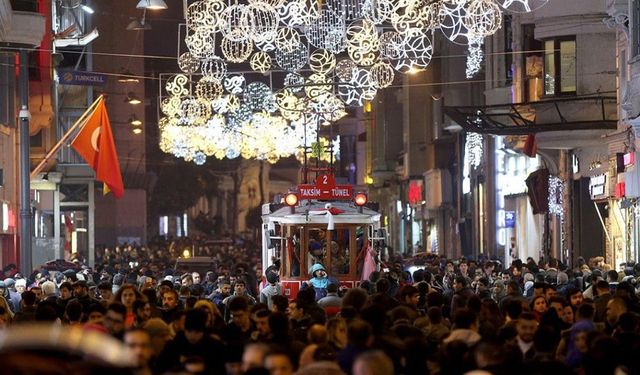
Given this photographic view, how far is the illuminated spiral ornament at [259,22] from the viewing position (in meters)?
27.3

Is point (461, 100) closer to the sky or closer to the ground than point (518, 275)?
closer to the sky

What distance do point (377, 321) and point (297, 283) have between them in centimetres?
1719

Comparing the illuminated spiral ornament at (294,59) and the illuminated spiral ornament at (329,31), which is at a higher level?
the illuminated spiral ornament at (329,31)

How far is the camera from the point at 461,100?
209 feet

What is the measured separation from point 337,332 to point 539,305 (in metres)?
4.62

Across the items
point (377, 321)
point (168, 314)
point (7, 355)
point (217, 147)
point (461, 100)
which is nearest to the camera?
point (7, 355)

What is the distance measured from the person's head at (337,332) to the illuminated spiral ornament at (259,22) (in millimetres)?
13901

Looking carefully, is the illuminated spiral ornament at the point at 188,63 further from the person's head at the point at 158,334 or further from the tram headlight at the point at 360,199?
the person's head at the point at 158,334

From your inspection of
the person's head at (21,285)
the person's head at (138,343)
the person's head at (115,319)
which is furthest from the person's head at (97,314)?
the person's head at (21,285)

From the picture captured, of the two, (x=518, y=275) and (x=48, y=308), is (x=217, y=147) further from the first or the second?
(x=48, y=308)

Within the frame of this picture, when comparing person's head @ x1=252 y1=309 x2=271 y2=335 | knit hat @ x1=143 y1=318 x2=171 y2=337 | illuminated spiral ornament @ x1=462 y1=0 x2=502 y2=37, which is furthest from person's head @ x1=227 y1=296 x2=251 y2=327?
illuminated spiral ornament @ x1=462 y1=0 x2=502 y2=37

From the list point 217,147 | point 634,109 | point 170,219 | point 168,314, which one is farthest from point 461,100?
point 170,219

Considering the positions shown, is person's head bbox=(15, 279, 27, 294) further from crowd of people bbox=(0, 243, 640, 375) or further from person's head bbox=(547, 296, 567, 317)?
person's head bbox=(547, 296, 567, 317)

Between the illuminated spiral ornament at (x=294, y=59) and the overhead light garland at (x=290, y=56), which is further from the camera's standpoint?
the illuminated spiral ornament at (x=294, y=59)
